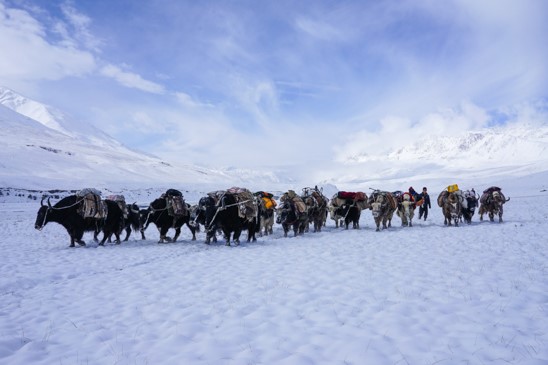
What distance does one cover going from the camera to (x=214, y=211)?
11.2 metres

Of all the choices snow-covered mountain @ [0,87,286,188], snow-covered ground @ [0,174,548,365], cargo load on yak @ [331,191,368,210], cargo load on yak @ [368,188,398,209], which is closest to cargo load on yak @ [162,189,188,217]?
snow-covered ground @ [0,174,548,365]

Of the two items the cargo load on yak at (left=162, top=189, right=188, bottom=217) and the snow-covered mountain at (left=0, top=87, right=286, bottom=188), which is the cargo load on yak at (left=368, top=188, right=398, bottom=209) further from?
the snow-covered mountain at (left=0, top=87, right=286, bottom=188)

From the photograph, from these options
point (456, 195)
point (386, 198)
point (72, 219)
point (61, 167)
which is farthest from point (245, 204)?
point (61, 167)

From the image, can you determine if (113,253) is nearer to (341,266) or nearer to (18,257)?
(18,257)

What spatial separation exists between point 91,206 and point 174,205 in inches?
102

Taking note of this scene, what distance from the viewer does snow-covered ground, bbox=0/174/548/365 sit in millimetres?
3645

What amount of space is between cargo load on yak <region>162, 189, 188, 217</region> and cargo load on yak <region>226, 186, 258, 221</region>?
1.85 meters

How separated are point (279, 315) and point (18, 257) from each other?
8267mm

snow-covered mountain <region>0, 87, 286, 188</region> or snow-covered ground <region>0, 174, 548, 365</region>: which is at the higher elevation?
snow-covered mountain <region>0, 87, 286, 188</region>

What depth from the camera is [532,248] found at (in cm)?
884

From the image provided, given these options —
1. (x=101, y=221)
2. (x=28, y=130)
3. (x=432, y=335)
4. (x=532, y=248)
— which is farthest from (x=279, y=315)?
(x=28, y=130)

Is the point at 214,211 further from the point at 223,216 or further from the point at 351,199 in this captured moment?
the point at 351,199

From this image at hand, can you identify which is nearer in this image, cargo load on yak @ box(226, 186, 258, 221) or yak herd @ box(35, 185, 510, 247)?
yak herd @ box(35, 185, 510, 247)

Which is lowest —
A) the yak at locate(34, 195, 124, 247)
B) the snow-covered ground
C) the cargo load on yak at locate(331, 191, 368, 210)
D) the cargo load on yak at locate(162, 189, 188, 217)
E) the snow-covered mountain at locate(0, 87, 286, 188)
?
the snow-covered ground
